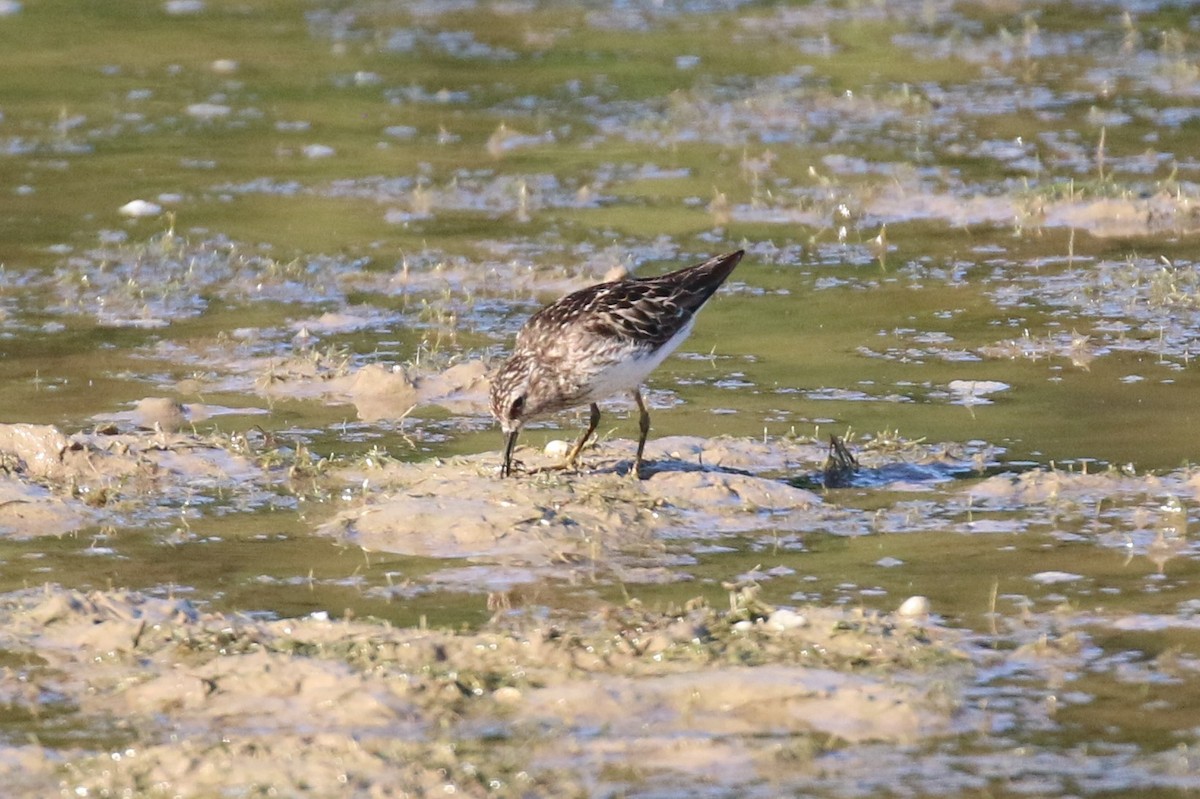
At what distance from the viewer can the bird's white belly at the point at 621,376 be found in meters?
8.77

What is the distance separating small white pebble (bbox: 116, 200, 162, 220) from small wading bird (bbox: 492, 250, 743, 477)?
5.64 m

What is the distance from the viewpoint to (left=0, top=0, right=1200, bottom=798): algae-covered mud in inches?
241

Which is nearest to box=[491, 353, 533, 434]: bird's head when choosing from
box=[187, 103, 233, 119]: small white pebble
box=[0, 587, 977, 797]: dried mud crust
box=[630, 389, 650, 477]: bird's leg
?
box=[630, 389, 650, 477]: bird's leg

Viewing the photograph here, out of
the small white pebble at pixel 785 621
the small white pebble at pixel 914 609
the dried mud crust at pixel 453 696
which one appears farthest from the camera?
the small white pebble at pixel 914 609

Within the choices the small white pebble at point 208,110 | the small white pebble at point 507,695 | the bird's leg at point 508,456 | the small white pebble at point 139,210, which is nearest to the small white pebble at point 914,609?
the small white pebble at point 507,695

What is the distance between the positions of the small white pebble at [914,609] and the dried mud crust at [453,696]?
60mm

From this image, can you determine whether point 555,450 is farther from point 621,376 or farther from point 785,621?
point 785,621

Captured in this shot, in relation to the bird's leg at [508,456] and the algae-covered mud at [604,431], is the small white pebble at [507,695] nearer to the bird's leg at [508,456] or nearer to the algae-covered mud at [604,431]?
the algae-covered mud at [604,431]

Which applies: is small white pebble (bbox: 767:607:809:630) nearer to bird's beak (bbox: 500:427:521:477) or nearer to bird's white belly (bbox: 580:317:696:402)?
bird's beak (bbox: 500:427:521:477)

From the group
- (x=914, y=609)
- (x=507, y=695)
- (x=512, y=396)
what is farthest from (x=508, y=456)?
(x=507, y=695)

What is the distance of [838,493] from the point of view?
8.52 metres

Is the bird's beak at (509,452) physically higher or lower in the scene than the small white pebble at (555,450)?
higher

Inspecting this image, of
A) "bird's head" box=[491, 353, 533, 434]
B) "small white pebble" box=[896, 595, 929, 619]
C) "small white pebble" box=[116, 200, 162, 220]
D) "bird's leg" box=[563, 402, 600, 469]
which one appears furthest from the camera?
"small white pebble" box=[116, 200, 162, 220]

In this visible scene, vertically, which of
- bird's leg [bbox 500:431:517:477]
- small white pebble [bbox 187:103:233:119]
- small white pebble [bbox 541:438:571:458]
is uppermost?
small white pebble [bbox 187:103:233:119]
